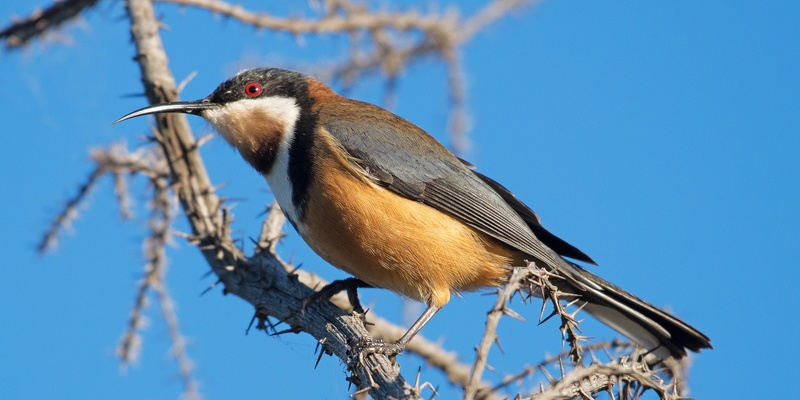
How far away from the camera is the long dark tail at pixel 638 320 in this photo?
5.43 meters

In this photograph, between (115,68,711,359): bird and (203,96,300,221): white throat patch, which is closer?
(115,68,711,359): bird

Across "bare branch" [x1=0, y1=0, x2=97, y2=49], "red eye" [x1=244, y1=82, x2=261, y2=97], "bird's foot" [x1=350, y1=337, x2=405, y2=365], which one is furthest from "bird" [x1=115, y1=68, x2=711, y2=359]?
"bare branch" [x1=0, y1=0, x2=97, y2=49]

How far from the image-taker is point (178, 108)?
5625 mm

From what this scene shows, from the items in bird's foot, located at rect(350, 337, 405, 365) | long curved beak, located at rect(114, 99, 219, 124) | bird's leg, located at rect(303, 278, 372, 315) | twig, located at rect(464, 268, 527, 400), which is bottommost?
twig, located at rect(464, 268, 527, 400)

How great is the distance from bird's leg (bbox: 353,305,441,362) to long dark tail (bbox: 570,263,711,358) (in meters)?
1.09

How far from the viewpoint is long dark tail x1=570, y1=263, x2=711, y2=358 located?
17.8 ft

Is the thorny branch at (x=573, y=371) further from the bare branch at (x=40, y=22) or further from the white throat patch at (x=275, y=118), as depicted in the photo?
the bare branch at (x=40, y=22)

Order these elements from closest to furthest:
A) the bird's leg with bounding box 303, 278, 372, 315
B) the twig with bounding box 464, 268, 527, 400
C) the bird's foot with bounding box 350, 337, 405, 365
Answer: the twig with bounding box 464, 268, 527, 400
the bird's foot with bounding box 350, 337, 405, 365
the bird's leg with bounding box 303, 278, 372, 315

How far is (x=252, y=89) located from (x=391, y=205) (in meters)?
1.46

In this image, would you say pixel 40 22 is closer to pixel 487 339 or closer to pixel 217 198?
pixel 217 198

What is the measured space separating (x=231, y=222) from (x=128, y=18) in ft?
5.19

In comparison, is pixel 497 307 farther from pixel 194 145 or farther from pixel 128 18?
pixel 128 18

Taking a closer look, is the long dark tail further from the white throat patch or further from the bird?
the white throat patch

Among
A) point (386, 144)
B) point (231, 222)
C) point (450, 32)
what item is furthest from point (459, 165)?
point (231, 222)
